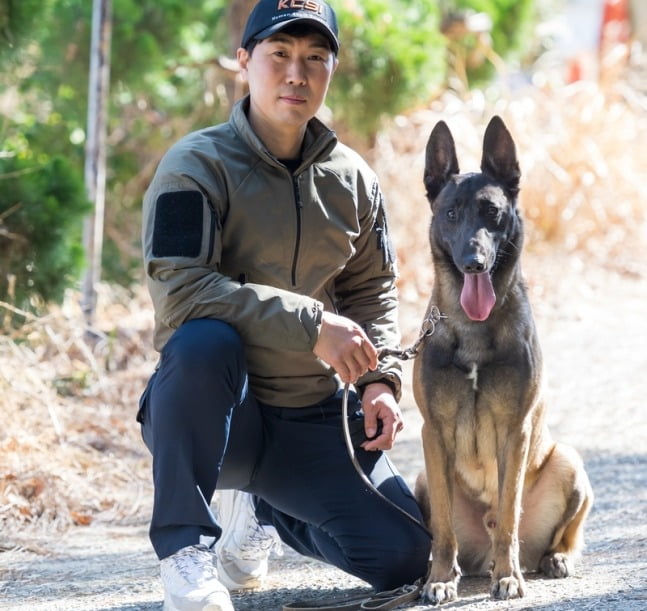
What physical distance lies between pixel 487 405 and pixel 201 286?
89 cm

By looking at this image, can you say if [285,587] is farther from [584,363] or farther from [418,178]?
[418,178]

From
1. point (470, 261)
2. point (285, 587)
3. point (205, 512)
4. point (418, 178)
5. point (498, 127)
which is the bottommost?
point (285, 587)

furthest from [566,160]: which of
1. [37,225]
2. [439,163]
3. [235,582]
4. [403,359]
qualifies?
[235,582]

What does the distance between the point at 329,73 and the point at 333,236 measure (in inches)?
19.8

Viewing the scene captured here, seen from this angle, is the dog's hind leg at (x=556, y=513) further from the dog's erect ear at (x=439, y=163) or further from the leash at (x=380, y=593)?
the dog's erect ear at (x=439, y=163)

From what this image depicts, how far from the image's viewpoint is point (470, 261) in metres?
3.15

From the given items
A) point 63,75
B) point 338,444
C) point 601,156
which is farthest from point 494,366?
point 601,156

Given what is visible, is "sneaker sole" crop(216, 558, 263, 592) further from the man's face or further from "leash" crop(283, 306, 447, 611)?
the man's face

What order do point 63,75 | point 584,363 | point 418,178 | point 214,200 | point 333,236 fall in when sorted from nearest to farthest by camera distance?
point 214,200 < point 333,236 < point 584,363 < point 63,75 < point 418,178

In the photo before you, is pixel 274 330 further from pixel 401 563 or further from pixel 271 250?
pixel 401 563

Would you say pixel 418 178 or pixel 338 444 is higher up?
pixel 418 178

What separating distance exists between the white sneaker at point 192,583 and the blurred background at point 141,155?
4.88 ft

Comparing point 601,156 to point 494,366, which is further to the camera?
point 601,156

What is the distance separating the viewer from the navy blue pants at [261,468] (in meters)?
2.93
